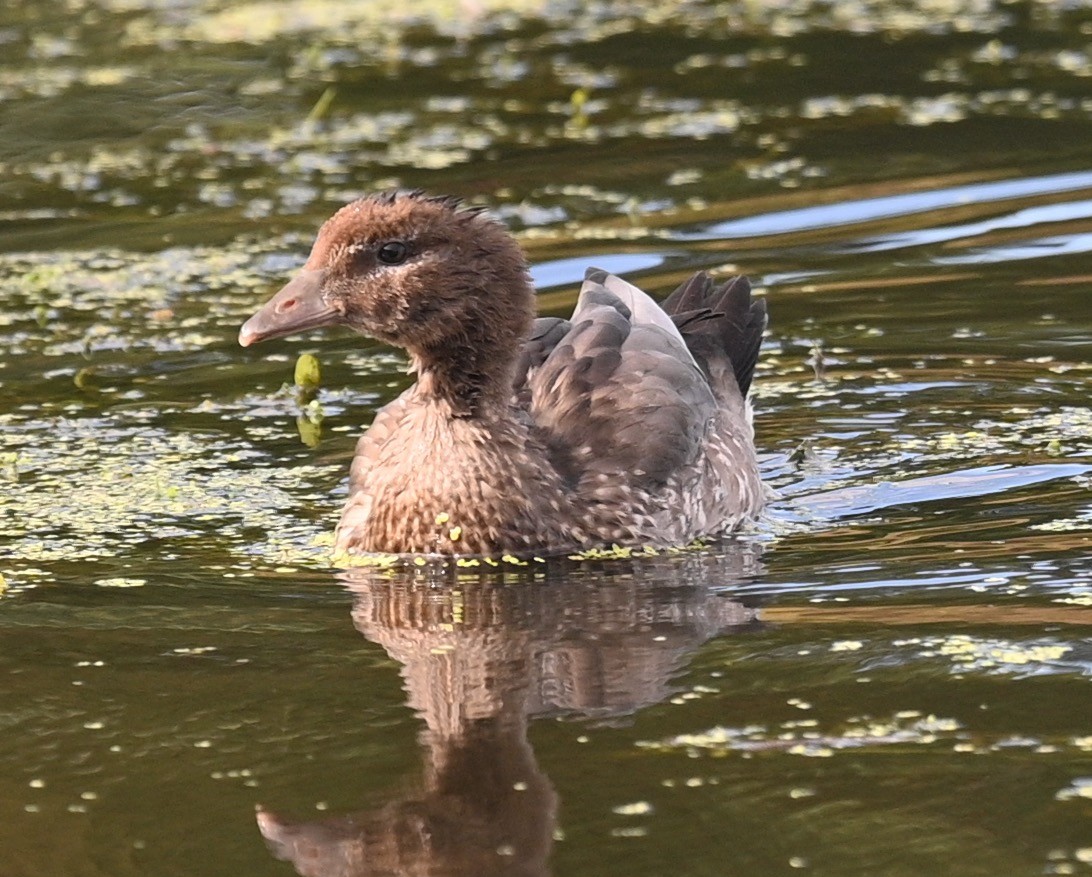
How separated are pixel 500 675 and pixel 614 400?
2150mm

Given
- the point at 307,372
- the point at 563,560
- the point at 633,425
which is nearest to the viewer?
the point at 563,560

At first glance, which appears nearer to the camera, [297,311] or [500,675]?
[500,675]

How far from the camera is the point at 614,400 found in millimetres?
9195

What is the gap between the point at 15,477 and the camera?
10016mm

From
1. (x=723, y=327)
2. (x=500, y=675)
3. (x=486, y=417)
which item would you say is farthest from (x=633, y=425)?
(x=500, y=675)

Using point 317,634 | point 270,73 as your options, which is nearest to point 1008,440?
point 317,634

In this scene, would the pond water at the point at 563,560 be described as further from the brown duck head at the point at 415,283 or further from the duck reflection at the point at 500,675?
the brown duck head at the point at 415,283

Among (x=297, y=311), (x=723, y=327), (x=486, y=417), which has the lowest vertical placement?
(x=486, y=417)

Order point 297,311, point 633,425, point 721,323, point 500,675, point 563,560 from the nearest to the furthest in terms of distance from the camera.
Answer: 1. point 500,675
2. point 297,311
3. point 563,560
4. point 633,425
5. point 721,323

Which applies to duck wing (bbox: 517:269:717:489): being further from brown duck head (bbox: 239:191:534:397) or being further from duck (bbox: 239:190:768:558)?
brown duck head (bbox: 239:191:534:397)

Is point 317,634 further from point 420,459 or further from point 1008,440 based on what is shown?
point 1008,440

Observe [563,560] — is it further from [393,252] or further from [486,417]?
[393,252]

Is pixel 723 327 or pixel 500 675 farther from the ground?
pixel 723 327

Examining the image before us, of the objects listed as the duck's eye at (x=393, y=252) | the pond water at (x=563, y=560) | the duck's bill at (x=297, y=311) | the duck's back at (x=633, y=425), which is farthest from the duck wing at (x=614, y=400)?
the duck's bill at (x=297, y=311)
